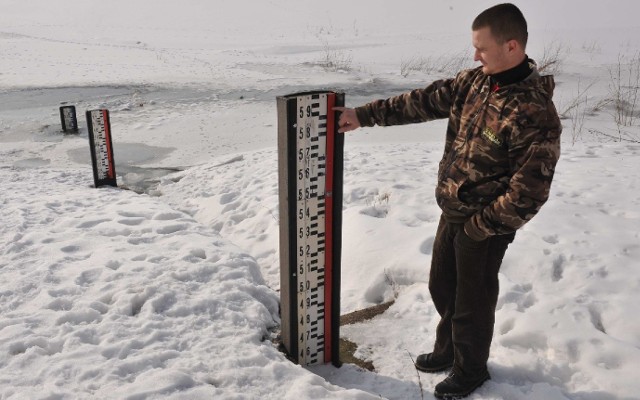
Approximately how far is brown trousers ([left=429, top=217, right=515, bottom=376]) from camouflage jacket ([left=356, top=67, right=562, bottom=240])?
15cm

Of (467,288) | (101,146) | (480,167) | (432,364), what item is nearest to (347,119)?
(480,167)

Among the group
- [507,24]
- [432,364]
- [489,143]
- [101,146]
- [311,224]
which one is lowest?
[432,364]

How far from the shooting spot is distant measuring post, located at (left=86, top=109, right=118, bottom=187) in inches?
272

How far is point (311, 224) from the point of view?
9.45ft

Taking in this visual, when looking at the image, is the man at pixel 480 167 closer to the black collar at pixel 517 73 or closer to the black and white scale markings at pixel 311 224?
the black collar at pixel 517 73

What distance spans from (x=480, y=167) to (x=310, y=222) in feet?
3.16

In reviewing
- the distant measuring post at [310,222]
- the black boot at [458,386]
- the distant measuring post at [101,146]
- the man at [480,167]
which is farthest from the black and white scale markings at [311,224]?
the distant measuring post at [101,146]

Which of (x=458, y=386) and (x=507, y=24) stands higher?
(x=507, y=24)

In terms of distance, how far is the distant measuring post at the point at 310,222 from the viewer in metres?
2.66

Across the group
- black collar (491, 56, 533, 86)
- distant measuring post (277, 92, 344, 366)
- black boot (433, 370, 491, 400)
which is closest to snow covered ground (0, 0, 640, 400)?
black boot (433, 370, 491, 400)

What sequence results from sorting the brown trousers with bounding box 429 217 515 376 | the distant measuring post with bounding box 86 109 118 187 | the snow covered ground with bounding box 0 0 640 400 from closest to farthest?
the brown trousers with bounding box 429 217 515 376 → the snow covered ground with bounding box 0 0 640 400 → the distant measuring post with bounding box 86 109 118 187

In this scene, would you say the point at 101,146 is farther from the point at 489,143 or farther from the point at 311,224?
the point at 489,143

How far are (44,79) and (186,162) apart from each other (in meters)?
10.4

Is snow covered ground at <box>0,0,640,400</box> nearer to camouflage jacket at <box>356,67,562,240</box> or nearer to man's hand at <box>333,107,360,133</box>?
camouflage jacket at <box>356,67,562,240</box>
